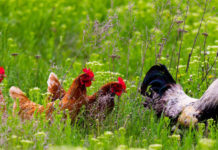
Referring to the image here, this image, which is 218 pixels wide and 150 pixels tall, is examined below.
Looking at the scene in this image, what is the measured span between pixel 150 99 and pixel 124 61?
2527 millimetres

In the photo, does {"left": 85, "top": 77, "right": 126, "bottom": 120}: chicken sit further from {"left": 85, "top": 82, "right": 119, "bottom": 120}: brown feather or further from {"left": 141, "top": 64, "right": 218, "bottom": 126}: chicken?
{"left": 141, "top": 64, "right": 218, "bottom": 126}: chicken

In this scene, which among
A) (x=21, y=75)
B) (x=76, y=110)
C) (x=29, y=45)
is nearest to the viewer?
(x=76, y=110)

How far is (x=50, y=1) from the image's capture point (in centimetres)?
1055

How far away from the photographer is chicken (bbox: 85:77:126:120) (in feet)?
14.9

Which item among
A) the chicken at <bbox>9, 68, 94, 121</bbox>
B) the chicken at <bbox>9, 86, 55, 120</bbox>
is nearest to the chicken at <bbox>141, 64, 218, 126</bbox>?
the chicken at <bbox>9, 68, 94, 121</bbox>

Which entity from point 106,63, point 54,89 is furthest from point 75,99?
point 106,63

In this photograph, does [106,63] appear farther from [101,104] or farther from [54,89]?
[101,104]

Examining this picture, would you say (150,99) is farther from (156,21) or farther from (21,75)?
(21,75)

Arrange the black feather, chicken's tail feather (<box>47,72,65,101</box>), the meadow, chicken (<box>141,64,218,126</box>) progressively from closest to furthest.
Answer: the meadow < chicken (<box>141,64,218,126</box>) < chicken's tail feather (<box>47,72,65,101</box>) < the black feather

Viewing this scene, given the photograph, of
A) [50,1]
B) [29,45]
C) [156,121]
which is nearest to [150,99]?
[156,121]

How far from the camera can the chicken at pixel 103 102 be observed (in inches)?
178

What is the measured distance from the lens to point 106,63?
6996 mm

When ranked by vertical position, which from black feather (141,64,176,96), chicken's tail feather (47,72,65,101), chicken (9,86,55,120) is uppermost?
black feather (141,64,176,96)

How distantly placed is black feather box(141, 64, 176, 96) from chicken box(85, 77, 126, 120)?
0.95m
